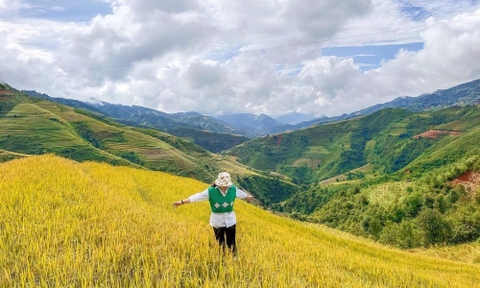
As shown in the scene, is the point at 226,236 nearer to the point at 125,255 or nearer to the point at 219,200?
the point at 219,200

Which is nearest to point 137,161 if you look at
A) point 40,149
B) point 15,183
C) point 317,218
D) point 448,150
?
point 40,149

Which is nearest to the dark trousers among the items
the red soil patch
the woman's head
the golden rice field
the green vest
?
the golden rice field

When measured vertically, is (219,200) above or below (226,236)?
above

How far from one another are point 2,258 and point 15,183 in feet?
23.2

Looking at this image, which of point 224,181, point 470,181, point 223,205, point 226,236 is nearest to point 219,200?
point 223,205

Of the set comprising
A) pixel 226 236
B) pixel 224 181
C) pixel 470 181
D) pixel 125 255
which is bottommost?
pixel 470 181

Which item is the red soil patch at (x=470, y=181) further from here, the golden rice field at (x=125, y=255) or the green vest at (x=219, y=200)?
the green vest at (x=219, y=200)

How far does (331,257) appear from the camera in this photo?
960 centimetres

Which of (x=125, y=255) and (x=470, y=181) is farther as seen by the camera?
(x=470, y=181)

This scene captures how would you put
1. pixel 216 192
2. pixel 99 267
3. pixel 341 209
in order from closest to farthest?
pixel 99 267, pixel 216 192, pixel 341 209

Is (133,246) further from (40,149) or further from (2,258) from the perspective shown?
(40,149)

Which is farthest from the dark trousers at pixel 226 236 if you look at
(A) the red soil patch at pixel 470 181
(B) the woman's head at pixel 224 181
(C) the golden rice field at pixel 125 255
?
(A) the red soil patch at pixel 470 181

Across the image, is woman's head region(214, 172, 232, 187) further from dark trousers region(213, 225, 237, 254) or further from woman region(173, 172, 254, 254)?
dark trousers region(213, 225, 237, 254)

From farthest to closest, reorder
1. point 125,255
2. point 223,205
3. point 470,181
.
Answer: point 470,181, point 223,205, point 125,255
